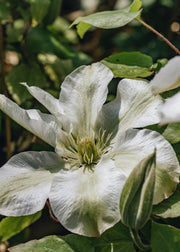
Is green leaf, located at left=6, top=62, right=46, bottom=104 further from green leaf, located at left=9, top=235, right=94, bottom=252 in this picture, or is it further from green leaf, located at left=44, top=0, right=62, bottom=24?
green leaf, located at left=9, top=235, right=94, bottom=252

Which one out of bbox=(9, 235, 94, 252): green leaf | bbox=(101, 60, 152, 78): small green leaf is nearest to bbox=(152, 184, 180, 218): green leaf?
bbox=(9, 235, 94, 252): green leaf

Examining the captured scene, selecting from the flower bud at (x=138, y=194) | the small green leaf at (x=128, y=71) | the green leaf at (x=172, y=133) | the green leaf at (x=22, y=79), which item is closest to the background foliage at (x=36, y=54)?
the green leaf at (x=22, y=79)

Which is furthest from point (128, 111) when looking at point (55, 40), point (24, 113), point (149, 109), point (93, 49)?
point (93, 49)

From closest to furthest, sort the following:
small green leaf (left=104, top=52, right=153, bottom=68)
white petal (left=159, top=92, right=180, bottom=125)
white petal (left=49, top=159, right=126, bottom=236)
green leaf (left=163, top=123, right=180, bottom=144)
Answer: white petal (left=159, top=92, right=180, bottom=125)
white petal (left=49, top=159, right=126, bottom=236)
green leaf (left=163, top=123, right=180, bottom=144)
small green leaf (left=104, top=52, right=153, bottom=68)

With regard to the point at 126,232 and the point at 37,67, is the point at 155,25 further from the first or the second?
the point at 126,232

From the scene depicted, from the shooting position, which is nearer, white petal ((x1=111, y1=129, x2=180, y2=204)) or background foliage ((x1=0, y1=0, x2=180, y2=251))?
white petal ((x1=111, y1=129, x2=180, y2=204))

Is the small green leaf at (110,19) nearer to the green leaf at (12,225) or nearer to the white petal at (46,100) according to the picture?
the white petal at (46,100)
